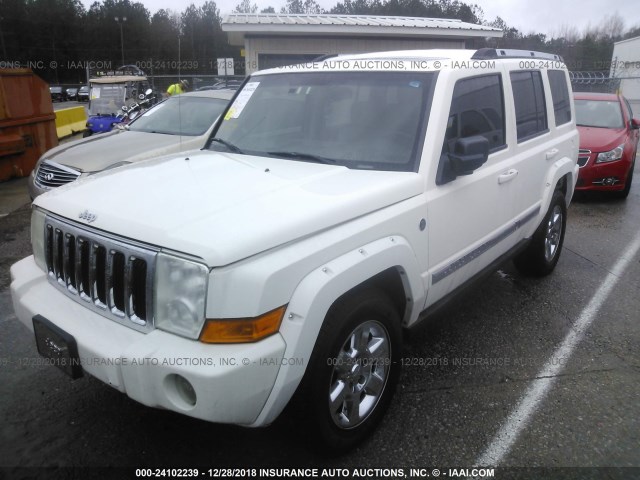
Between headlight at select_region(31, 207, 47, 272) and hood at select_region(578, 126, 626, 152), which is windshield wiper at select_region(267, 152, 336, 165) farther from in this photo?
hood at select_region(578, 126, 626, 152)

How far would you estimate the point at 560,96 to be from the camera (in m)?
4.79

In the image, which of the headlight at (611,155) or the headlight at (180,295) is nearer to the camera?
the headlight at (180,295)

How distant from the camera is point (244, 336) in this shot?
6.50 ft

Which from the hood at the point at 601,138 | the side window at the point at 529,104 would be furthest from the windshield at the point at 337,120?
the hood at the point at 601,138

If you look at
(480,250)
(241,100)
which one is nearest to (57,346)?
(241,100)

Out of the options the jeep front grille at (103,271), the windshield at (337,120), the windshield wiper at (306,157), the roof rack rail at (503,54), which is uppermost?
the roof rack rail at (503,54)

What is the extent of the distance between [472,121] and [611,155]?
19.2ft

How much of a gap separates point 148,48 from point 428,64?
53068mm

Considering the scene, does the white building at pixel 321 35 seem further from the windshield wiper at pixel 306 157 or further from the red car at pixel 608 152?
the windshield wiper at pixel 306 157

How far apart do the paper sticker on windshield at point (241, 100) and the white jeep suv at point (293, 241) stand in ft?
0.07

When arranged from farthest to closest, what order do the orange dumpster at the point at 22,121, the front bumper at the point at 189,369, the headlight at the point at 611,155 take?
the orange dumpster at the point at 22,121, the headlight at the point at 611,155, the front bumper at the point at 189,369

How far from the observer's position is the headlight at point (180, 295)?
1.97 meters

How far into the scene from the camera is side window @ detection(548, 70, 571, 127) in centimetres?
462

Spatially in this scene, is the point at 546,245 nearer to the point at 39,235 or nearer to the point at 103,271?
the point at 103,271
